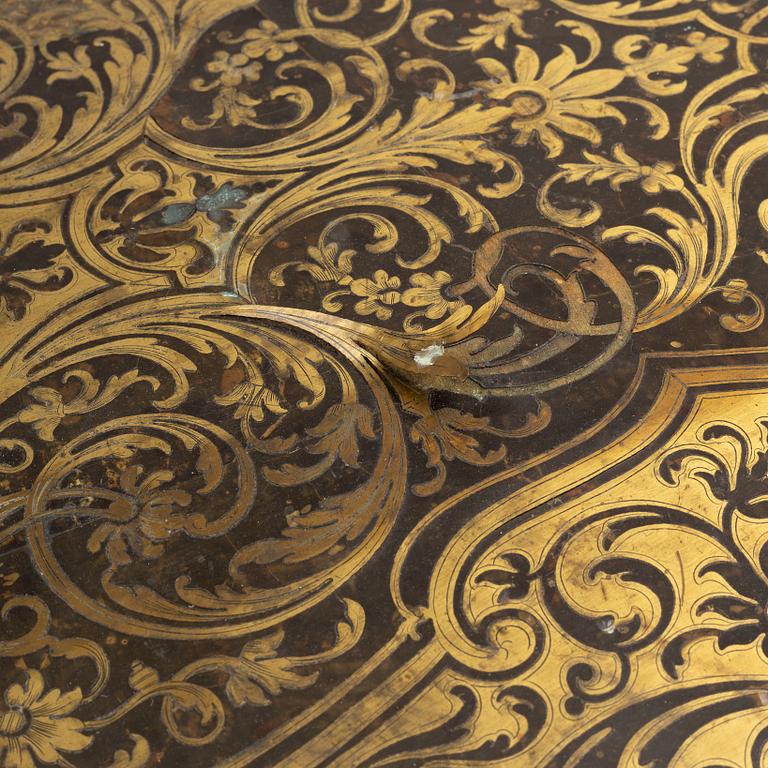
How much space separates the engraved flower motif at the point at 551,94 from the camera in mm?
1520

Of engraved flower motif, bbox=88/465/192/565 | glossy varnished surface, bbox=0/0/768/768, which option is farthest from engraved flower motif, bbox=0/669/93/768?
engraved flower motif, bbox=88/465/192/565

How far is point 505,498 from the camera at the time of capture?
1.24 m

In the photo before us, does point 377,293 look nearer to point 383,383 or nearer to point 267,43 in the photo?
point 383,383

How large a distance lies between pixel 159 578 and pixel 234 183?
1.82 feet

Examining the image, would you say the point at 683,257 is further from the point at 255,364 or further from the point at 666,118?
the point at 255,364

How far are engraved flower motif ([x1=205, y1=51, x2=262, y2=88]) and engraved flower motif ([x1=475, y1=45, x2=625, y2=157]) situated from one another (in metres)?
0.32

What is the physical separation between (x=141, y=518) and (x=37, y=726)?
0.24 metres

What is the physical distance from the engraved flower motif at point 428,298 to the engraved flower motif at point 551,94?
0.26 meters

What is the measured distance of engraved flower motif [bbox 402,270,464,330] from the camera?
4.44 feet

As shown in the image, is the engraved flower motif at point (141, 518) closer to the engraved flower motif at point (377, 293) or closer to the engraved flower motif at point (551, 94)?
the engraved flower motif at point (377, 293)

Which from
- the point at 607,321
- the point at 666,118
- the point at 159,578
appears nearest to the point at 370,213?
the point at 607,321

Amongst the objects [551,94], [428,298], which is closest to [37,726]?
[428,298]

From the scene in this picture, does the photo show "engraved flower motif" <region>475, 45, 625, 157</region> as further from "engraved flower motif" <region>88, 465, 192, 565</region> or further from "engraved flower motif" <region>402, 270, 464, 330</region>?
"engraved flower motif" <region>88, 465, 192, 565</region>

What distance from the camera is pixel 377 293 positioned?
1374 millimetres
